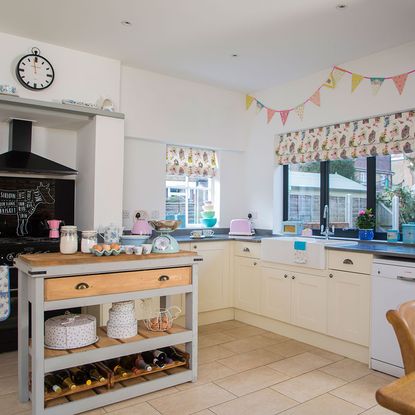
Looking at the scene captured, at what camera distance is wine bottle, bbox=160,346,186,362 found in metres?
2.88

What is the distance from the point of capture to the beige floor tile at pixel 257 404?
246 centimetres

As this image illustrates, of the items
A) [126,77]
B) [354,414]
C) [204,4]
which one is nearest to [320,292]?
[354,414]

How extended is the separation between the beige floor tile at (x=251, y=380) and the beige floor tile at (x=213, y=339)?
68 centimetres

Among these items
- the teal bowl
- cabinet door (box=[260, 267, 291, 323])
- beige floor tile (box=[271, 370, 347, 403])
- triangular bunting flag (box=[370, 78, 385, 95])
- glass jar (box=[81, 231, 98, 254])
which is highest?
triangular bunting flag (box=[370, 78, 385, 95])

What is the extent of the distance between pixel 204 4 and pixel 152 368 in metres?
2.60

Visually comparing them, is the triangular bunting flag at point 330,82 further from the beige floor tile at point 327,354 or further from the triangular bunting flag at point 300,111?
the beige floor tile at point 327,354

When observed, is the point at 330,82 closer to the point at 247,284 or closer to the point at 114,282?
the point at 247,284

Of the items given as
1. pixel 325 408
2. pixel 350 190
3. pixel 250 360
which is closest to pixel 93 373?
pixel 250 360

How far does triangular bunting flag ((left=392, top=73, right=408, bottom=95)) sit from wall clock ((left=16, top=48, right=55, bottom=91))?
3150mm

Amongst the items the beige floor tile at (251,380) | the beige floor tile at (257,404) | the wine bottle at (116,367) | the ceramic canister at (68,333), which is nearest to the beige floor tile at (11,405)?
the ceramic canister at (68,333)

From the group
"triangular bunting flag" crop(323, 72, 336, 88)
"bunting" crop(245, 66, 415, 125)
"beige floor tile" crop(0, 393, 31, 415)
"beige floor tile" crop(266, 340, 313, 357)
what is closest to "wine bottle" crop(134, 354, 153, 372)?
"beige floor tile" crop(0, 393, 31, 415)

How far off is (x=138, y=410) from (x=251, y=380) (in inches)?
34.5

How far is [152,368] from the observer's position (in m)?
2.69

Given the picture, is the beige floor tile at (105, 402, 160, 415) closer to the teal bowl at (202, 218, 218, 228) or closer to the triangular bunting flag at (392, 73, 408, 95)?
the teal bowl at (202, 218, 218, 228)
